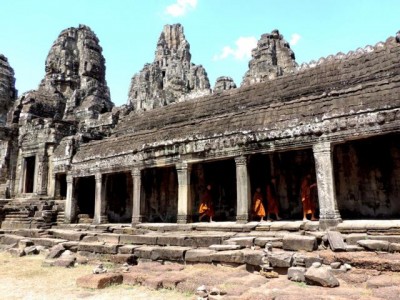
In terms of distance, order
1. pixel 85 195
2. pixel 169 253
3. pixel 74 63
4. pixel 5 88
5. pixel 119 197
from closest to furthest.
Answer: pixel 169 253 → pixel 119 197 → pixel 85 195 → pixel 5 88 → pixel 74 63

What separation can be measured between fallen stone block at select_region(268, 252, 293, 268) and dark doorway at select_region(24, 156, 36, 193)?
53.5 feet

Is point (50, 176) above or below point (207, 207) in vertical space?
above

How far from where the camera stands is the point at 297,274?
5754mm

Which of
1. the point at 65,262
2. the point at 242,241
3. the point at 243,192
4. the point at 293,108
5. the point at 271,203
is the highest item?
the point at 293,108

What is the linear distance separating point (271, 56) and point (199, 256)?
2192 centimetres

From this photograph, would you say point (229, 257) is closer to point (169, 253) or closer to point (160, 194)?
point (169, 253)

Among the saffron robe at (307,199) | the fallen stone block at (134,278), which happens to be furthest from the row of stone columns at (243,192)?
the fallen stone block at (134,278)

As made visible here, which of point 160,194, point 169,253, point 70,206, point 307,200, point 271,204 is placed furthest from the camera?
point 70,206

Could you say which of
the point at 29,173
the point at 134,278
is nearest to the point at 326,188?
the point at 134,278

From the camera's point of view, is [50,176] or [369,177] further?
[50,176]

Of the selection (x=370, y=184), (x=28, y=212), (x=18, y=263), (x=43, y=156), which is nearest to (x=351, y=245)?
(x=370, y=184)

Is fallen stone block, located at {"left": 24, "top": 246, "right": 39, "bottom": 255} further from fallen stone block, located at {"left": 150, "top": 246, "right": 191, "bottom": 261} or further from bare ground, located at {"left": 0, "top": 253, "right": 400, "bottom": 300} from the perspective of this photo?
fallen stone block, located at {"left": 150, "top": 246, "right": 191, "bottom": 261}

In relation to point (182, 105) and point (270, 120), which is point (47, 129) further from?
point (270, 120)

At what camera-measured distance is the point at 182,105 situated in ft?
49.6
